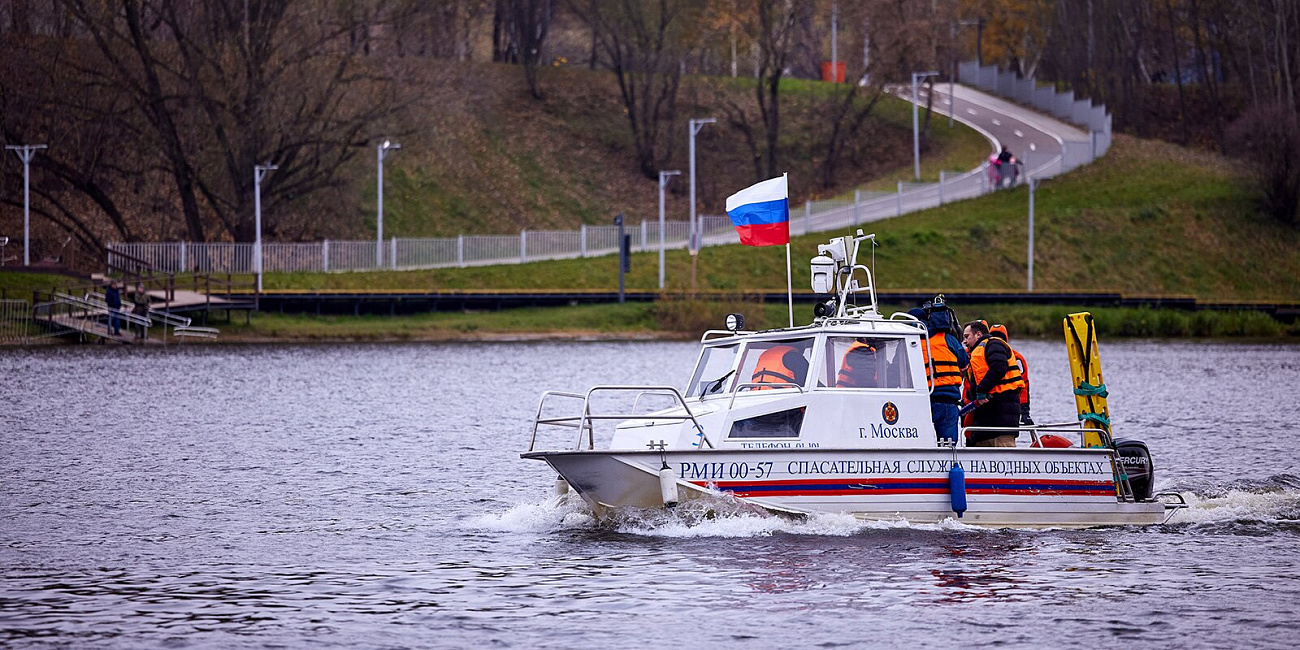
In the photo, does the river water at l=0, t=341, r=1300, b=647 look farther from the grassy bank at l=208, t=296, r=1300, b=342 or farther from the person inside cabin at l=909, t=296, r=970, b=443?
the grassy bank at l=208, t=296, r=1300, b=342

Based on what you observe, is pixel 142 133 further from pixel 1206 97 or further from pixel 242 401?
pixel 1206 97

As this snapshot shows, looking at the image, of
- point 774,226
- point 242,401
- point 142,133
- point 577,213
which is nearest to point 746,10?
point 577,213

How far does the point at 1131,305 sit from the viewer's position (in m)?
65.8

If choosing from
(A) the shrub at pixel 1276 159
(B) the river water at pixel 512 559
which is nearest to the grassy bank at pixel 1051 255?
(A) the shrub at pixel 1276 159

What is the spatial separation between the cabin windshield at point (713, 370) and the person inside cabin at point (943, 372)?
2318 millimetres

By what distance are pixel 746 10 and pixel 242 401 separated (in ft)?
184

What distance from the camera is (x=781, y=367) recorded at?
18.1m

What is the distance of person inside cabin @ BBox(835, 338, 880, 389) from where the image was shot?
58.6ft

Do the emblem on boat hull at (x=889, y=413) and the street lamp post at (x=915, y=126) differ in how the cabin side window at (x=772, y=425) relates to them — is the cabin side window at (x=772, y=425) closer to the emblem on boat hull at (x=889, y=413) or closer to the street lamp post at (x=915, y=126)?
the emblem on boat hull at (x=889, y=413)

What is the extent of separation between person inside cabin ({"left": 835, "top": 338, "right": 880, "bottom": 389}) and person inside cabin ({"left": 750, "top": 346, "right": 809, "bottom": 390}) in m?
0.44

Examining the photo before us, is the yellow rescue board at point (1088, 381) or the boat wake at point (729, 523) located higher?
the yellow rescue board at point (1088, 381)

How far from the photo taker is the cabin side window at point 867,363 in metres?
17.9

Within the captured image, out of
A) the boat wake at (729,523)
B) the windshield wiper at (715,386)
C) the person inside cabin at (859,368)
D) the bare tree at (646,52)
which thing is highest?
the bare tree at (646,52)

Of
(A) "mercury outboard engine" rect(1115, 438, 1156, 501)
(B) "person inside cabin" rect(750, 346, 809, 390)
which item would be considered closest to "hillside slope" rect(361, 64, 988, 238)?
(B) "person inside cabin" rect(750, 346, 809, 390)
